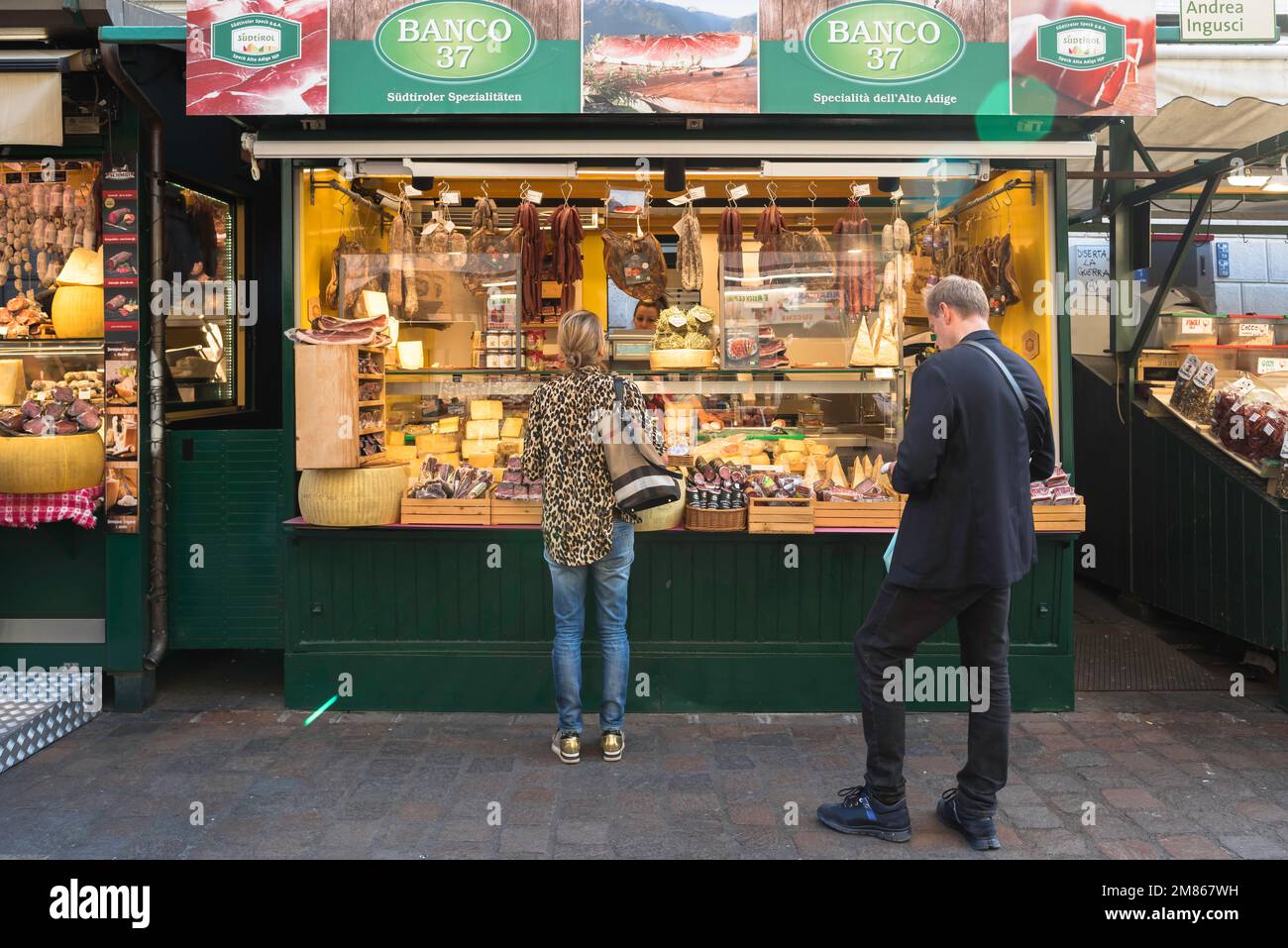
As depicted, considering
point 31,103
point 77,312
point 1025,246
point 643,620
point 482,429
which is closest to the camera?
point 31,103

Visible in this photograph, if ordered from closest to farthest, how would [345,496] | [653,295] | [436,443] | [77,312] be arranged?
[345,496], [77,312], [436,443], [653,295]

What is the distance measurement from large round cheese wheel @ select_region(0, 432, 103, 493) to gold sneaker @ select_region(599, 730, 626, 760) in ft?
10.3

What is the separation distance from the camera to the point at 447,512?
5.37 meters

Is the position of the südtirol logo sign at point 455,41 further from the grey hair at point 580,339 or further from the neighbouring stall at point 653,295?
the grey hair at point 580,339

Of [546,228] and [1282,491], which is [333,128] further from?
[1282,491]

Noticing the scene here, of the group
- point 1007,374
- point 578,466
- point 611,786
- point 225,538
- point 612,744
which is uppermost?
point 1007,374

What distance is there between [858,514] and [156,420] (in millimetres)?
3979

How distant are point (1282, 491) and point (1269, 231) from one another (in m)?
4.73

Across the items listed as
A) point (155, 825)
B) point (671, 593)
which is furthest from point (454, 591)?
point (155, 825)

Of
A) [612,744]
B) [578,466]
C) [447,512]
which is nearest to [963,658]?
[612,744]

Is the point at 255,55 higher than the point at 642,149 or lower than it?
higher

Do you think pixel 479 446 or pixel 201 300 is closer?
pixel 201 300

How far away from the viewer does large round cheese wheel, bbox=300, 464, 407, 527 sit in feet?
17.1

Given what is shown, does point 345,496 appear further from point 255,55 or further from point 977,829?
point 977,829
